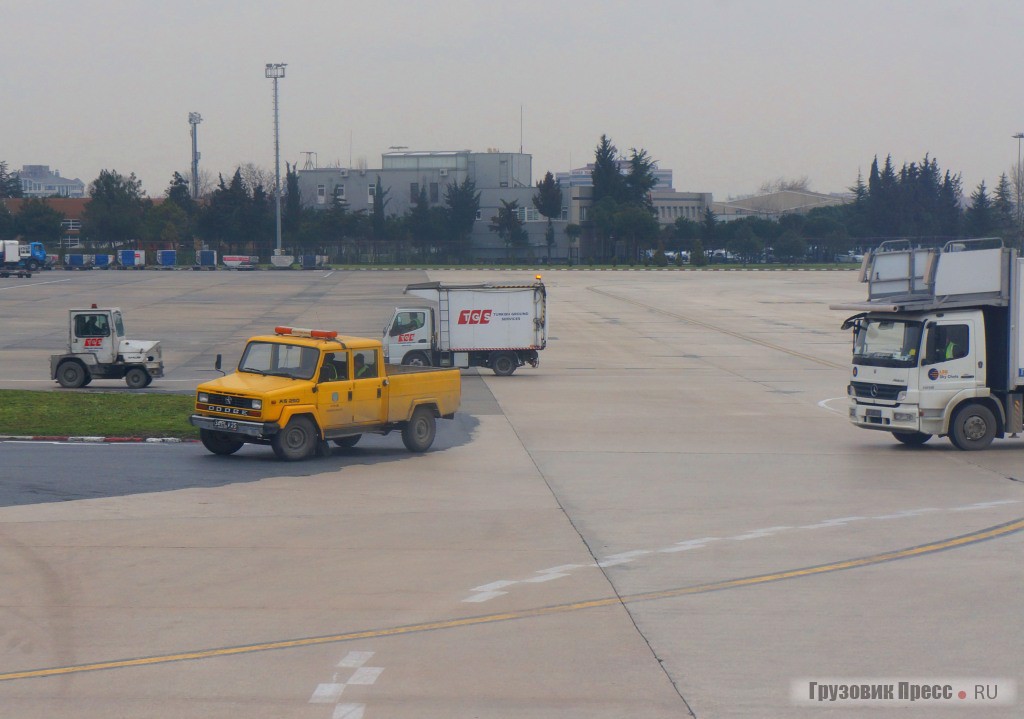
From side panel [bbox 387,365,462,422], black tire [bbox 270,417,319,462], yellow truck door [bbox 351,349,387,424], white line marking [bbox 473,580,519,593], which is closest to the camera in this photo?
white line marking [bbox 473,580,519,593]

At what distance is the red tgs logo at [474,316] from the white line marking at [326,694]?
28.4 meters

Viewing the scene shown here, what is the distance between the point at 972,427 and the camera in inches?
892

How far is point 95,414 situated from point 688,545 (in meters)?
16.7

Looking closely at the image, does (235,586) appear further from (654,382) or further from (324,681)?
(654,382)

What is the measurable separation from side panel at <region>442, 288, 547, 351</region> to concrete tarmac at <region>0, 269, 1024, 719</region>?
954 cm

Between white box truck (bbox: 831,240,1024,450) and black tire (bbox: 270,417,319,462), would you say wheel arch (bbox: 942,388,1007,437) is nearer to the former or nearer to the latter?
white box truck (bbox: 831,240,1024,450)

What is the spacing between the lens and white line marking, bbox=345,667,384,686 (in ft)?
31.2

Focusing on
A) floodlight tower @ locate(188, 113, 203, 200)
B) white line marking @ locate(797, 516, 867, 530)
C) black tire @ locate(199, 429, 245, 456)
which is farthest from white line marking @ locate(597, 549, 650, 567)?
floodlight tower @ locate(188, 113, 203, 200)

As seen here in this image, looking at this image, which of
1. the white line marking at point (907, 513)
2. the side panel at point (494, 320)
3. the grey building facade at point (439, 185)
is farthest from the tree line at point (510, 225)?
the white line marking at point (907, 513)

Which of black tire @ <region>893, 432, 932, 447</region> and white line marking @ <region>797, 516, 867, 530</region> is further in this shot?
black tire @ <region>893, 432, 932, 447</region>

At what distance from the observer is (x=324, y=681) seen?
31.2 ft

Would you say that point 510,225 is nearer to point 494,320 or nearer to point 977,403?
point 494,320

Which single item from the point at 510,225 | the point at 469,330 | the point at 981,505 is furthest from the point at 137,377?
the point at 510,225

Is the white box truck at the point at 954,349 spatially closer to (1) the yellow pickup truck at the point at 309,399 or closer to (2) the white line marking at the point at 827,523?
(2) the white line marking at the point at 827,523
